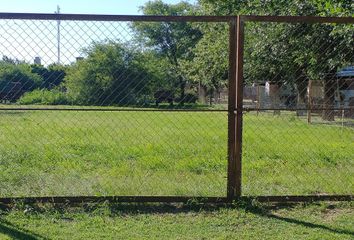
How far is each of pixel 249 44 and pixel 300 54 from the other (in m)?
3.36

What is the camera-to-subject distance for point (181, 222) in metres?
4.72

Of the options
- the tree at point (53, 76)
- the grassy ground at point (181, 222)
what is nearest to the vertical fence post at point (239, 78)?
the grassy ground at point (181, 222)

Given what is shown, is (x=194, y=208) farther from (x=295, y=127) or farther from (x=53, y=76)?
(x=295, y=127)

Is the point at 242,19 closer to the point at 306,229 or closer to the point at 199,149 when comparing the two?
the point at 306,229

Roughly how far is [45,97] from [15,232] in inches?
79.3

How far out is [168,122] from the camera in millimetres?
13656

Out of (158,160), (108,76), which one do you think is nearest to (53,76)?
(108,76)

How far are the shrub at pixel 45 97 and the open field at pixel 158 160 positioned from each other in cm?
104

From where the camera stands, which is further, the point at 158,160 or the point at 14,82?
the point at 158,160

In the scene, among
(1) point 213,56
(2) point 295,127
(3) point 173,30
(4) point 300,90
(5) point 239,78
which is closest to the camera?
(5) point 239,78

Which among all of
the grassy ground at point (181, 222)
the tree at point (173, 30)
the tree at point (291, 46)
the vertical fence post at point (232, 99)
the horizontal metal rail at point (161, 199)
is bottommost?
the grassy ground at point (181, 222)

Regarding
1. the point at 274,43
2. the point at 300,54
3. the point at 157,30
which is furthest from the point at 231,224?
the point at 157,30

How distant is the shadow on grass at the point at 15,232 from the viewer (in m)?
4.20

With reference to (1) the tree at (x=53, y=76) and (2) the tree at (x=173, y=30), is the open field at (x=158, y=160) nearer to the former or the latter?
(1) the tree at (x=53, y=76)
